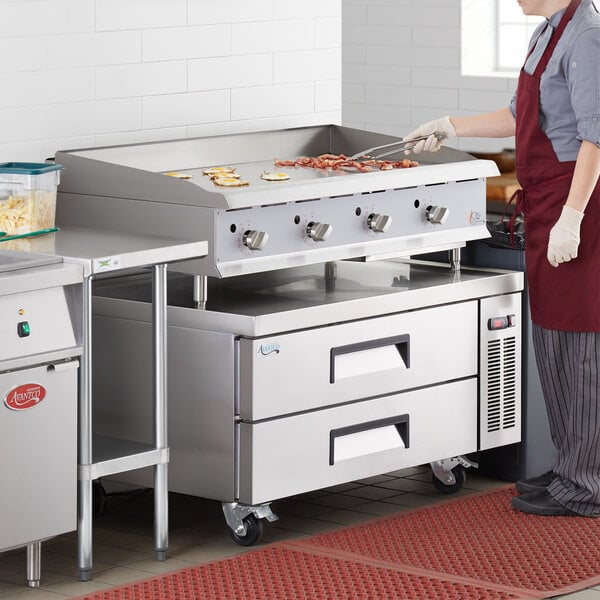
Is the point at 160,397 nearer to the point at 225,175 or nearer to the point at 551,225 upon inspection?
the point at 225,175

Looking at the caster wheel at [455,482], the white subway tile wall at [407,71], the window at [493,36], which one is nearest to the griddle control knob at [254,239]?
the caster wheel at [455,482]

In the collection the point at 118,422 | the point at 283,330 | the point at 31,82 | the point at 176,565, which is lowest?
the point at 176,565

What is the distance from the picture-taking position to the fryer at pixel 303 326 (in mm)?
4398

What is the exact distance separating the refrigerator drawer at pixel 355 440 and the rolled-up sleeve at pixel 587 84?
0.92 meters

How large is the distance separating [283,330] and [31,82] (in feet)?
3.98

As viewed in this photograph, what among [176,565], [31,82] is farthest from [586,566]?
[31,82]

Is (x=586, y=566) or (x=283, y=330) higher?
(x=283, y=330)

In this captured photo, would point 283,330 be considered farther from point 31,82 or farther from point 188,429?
point 31,82

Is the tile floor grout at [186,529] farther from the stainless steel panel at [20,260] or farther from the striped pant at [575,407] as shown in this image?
the stainless steel panel at [20,260]

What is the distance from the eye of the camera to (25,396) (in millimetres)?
3904

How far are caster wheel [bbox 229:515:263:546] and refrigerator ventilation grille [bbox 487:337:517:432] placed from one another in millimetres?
971

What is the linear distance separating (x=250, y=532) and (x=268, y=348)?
1.80ft

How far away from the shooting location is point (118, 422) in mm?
4629

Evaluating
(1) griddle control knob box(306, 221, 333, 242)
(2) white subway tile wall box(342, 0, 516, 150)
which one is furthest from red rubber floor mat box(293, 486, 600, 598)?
(2) white subway tile wall box(342, 0, 516, 150)
